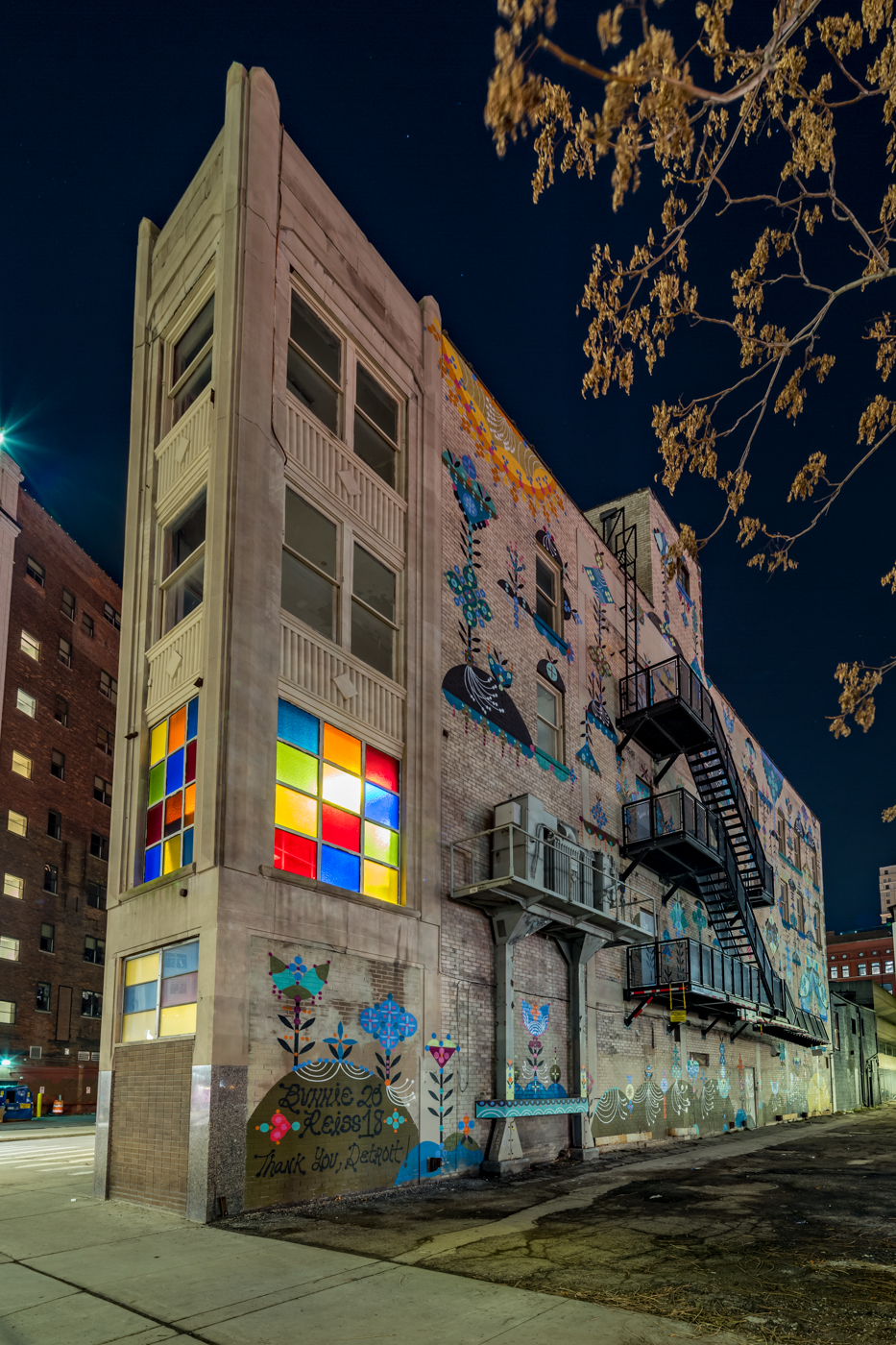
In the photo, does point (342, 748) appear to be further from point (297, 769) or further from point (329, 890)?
point (329, 890)

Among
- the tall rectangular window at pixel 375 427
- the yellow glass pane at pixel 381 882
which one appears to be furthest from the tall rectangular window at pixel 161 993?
the tall rectangular window at pixel 375 427

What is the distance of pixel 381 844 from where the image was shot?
→ 53.3 feet

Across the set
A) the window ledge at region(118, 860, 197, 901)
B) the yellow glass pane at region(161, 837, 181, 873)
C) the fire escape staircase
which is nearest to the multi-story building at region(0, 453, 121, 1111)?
the fire escape staircase

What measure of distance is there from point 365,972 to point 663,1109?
14360 mm

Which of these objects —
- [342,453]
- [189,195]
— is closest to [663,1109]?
[342,453]

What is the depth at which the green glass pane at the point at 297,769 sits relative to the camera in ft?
47.2

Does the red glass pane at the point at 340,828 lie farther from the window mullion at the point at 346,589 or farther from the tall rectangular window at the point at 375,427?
the tall rectangular window at the point at 375,427

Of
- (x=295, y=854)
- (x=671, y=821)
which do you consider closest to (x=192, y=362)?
(x=295, y=854)

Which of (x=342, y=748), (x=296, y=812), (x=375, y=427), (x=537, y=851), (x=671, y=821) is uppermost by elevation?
(x=375, y=427)

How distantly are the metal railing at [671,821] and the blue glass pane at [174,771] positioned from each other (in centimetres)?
1422

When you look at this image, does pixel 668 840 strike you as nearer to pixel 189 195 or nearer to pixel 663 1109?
pixel 663 1109

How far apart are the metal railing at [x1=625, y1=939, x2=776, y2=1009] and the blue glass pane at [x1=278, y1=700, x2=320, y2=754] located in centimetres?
1172

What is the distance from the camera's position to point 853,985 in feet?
223

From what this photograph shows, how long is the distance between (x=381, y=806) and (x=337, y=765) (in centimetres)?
135
